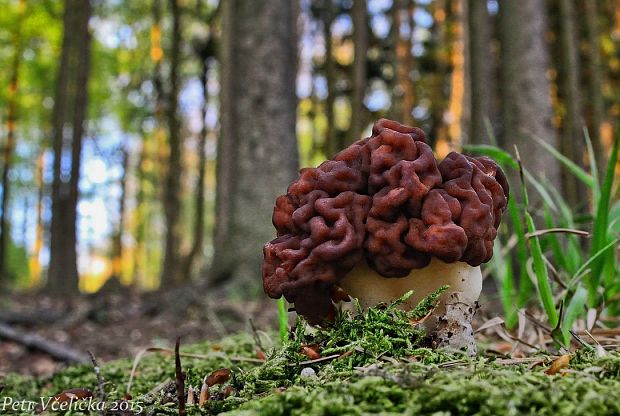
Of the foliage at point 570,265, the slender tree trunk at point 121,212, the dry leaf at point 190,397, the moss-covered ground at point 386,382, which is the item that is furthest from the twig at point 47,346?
the slender tree trunk at point 121,212

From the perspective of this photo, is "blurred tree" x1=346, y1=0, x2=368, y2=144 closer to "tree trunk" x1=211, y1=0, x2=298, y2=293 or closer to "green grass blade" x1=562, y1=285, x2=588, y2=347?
"tree trunk" x1=211, y1=0, x2=298, y2=293

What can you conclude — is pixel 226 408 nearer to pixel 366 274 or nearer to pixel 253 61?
pixel 366 274

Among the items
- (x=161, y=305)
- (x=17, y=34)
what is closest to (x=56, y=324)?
(x=161, y=305)

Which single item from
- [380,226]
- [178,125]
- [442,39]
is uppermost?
[442,39]

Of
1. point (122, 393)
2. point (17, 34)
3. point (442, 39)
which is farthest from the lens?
point (17, 34)

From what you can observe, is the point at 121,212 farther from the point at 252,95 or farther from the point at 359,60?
the point at 252,95

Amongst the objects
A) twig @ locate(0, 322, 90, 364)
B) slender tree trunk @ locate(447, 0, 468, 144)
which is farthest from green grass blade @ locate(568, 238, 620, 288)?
slender tree trunk @ locate(447, 0, 468, 144)

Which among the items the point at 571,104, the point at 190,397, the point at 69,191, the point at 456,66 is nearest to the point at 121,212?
the point at 69,191

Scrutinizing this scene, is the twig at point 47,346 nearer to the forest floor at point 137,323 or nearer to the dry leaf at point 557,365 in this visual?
the forest floor at point 137,323
